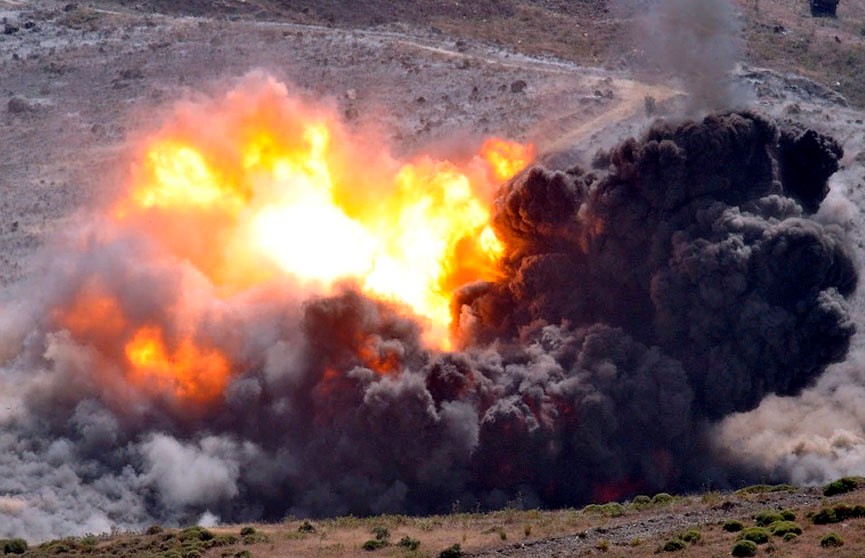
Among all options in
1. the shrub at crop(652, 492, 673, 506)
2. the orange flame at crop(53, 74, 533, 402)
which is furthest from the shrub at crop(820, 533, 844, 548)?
the orange flame at crop(53, 74, 533, 402)

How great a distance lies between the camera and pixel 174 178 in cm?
9769

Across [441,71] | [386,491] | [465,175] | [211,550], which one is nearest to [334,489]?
[386,491]

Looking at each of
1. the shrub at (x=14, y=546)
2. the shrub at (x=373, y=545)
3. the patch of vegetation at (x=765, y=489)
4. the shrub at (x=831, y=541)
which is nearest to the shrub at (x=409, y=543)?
the shrub at (x=373, y=545)

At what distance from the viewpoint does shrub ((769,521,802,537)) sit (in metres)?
58.9

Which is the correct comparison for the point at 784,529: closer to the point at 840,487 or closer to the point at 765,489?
the point at 840,487

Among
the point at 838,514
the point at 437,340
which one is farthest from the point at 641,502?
the point at 437,340

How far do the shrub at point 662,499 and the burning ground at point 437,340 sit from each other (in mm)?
6056

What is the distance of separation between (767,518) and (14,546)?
106 ft

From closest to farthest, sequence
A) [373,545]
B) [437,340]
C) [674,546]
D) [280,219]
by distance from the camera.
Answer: [674,546] → [373,545] → [437,340] → [280,219]

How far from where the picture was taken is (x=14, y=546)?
70438 millimetres

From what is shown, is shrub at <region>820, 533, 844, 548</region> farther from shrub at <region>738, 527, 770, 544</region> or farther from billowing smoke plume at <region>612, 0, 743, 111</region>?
billowing smoke plume at <region>612, 0, 743, 111</region>

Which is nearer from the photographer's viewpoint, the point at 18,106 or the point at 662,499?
the point at 662,499

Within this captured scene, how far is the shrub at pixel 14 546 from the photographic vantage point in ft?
230

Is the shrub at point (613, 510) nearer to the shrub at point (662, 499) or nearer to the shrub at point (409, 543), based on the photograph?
the shrub at point (662, 499)
